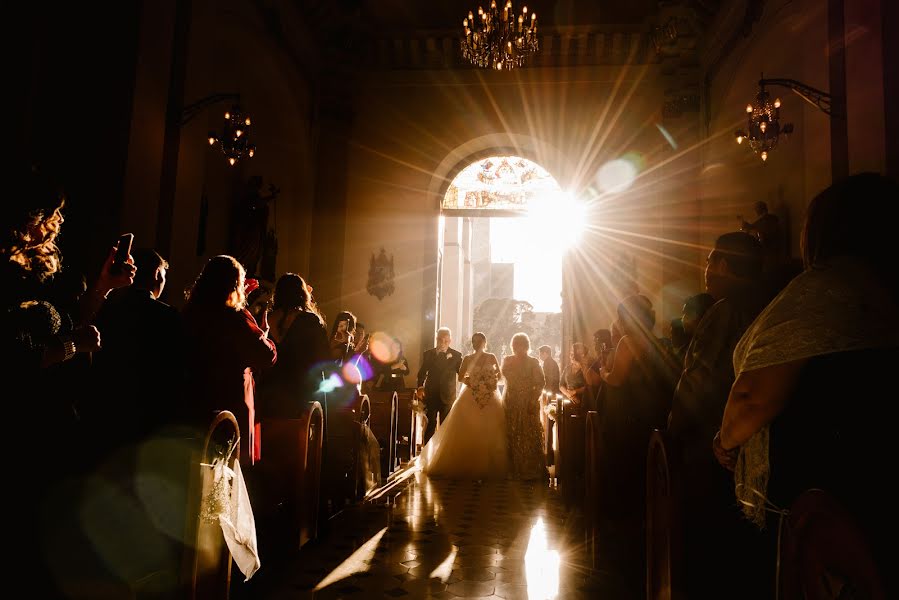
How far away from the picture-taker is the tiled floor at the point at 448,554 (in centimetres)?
331

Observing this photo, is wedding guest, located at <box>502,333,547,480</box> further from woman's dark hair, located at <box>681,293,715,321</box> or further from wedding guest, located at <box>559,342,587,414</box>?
woman's dark hair, located at <box>681,293,715,321</box>

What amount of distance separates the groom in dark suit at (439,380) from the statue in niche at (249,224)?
276cm

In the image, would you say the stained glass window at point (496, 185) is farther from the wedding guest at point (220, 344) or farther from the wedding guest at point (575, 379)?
the wedding guest at point (220, 344)

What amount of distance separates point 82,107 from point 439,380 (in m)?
5.51

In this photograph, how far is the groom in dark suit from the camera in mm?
8812

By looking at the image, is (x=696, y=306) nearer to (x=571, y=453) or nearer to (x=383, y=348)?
(x=571, y=453)

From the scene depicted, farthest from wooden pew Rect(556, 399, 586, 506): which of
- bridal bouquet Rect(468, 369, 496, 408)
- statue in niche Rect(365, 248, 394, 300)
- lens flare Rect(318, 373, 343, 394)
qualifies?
statue in niche Rect(365, 248, 394, 300)

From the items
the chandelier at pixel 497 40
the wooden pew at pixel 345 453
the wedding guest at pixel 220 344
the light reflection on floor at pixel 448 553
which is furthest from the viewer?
the chandelier at pixel 497 40

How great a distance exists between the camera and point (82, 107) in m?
4.88

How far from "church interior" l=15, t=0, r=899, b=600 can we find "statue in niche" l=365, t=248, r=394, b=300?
2.0 inches

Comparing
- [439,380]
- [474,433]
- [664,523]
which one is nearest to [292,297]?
[664,523]

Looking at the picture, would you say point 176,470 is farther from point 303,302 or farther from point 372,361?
point 372,361

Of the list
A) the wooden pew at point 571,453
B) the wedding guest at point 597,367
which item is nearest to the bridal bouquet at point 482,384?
the wooden pew at point 571,453

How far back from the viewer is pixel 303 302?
13.8 ft
